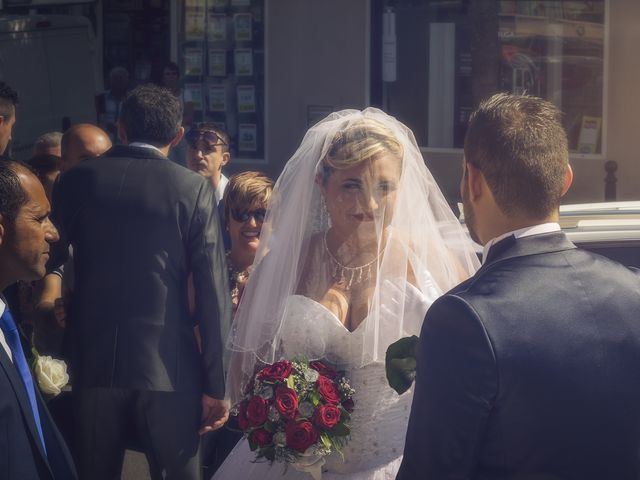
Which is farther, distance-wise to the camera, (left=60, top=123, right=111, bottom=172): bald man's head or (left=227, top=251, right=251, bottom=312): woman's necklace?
(left=60, top=123, right=111, bottom=172): bald man's head

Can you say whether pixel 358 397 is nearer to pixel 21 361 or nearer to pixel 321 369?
pixel 321 369

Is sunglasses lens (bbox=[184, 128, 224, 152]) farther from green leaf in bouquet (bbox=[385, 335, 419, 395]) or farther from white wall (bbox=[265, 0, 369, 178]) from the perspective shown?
white wall (bbox=[265, 0, 369, 178])

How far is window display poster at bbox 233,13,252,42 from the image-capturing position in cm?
1310

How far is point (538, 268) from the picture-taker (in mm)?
2156

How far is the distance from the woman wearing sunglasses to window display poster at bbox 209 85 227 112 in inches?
347

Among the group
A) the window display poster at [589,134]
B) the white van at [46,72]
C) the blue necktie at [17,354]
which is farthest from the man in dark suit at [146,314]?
the window display poster at [589,134]

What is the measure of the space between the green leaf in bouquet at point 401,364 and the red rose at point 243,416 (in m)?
0.56

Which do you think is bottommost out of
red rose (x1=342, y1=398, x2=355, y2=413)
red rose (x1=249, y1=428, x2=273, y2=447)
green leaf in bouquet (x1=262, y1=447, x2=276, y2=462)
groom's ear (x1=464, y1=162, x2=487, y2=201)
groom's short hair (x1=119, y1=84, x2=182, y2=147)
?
green leaf in bouquet (x1=262, y1=447, x2=276, y2=462)

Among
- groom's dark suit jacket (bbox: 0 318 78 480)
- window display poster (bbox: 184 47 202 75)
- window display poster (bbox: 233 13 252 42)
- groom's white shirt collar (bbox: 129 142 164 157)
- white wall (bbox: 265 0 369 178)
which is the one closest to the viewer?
groom's dark suit jacket (bbox: 0 318 78 480)

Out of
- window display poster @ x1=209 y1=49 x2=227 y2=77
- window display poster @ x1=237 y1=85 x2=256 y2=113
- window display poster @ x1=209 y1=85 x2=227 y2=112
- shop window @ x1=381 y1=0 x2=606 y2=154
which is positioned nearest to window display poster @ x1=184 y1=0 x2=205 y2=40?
window display poster @ x1=209 y1=49 x2=227 y2=77

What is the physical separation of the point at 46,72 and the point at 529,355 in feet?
33.0

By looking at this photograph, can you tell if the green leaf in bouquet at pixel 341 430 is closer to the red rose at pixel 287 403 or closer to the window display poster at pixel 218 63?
the red rose at pixel 287 403

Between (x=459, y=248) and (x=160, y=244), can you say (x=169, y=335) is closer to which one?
(x=160, y=244)

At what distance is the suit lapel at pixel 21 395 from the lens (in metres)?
2.43
